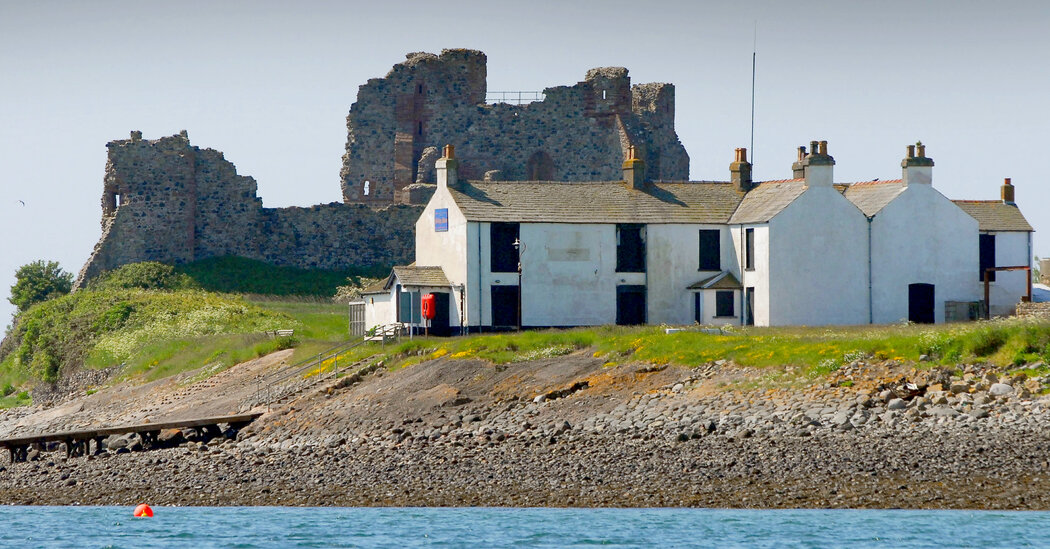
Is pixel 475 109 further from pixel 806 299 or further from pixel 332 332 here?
pixel 806 299

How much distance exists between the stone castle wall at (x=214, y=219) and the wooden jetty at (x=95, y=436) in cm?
3169

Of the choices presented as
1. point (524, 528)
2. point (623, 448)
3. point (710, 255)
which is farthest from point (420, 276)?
point (524, 528)

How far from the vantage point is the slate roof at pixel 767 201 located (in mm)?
47906

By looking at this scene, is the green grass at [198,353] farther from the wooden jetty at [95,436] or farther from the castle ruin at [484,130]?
the castle ruin at [484,130]

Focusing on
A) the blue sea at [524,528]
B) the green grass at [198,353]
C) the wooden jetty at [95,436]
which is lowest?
the blue sea at [524,528]

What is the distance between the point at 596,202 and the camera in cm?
5009

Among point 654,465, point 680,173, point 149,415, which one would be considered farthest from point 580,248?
point 680,173

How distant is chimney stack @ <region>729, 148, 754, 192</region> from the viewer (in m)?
52.0

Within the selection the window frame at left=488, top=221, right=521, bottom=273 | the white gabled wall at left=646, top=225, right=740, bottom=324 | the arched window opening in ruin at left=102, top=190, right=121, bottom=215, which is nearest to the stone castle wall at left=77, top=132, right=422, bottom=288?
the arched window opening in ruin at left=102, top=190, right=121, bottom=215

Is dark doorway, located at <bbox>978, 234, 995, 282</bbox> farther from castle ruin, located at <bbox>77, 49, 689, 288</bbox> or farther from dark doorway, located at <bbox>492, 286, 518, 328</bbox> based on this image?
castle ruin, located at <bbox>77, 49, 689, 288</bbox>

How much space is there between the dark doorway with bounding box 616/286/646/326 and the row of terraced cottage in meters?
0.05

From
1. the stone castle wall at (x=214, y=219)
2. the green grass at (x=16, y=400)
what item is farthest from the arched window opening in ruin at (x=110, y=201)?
the green grass at (x=16, y=400)

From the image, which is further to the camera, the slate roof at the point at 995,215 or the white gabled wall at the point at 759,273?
the slate roof at the point at 995,215

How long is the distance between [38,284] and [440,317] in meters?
25.2
